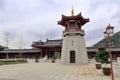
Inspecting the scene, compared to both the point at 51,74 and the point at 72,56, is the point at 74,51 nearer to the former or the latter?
the point at 72,56

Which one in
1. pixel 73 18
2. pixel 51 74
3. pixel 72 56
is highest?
pixel 73 18

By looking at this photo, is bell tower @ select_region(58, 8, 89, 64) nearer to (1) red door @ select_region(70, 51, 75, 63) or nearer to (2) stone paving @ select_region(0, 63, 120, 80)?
(1) red door @ select_region(70, 51, 75, 63)

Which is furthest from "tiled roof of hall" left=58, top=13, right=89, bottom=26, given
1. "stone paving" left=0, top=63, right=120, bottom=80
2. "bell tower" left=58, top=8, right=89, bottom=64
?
"stone paving" left=0, top=63, right=120, bottom=80

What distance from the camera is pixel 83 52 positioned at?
30.0m

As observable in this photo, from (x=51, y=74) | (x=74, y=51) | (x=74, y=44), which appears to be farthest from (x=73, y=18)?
(x=51, y=74)

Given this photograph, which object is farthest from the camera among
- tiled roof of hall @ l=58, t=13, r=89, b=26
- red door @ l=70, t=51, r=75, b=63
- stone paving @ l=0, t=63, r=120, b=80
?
tiled roof of hall @ l=58, t=13, r=89, b=26

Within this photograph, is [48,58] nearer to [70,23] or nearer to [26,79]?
[70,23]

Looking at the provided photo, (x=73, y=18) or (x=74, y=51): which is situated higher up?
(x=73, y=18)

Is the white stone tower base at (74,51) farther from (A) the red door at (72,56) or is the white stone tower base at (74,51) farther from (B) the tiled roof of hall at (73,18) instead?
(B) the tiled roof of hall at (73,18)

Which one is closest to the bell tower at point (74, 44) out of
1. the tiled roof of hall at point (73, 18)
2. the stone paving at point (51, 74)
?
the tiled roof of hall at point (73, 18)

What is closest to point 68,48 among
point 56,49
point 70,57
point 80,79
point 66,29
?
point 70,57

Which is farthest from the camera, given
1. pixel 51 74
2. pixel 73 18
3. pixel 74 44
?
pixel 73 18

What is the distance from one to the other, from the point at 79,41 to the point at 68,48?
7.80 feet

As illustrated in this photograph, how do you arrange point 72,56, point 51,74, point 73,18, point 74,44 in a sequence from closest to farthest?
point 51,74 < point 74,44 < point 72,56 < point 73,18
